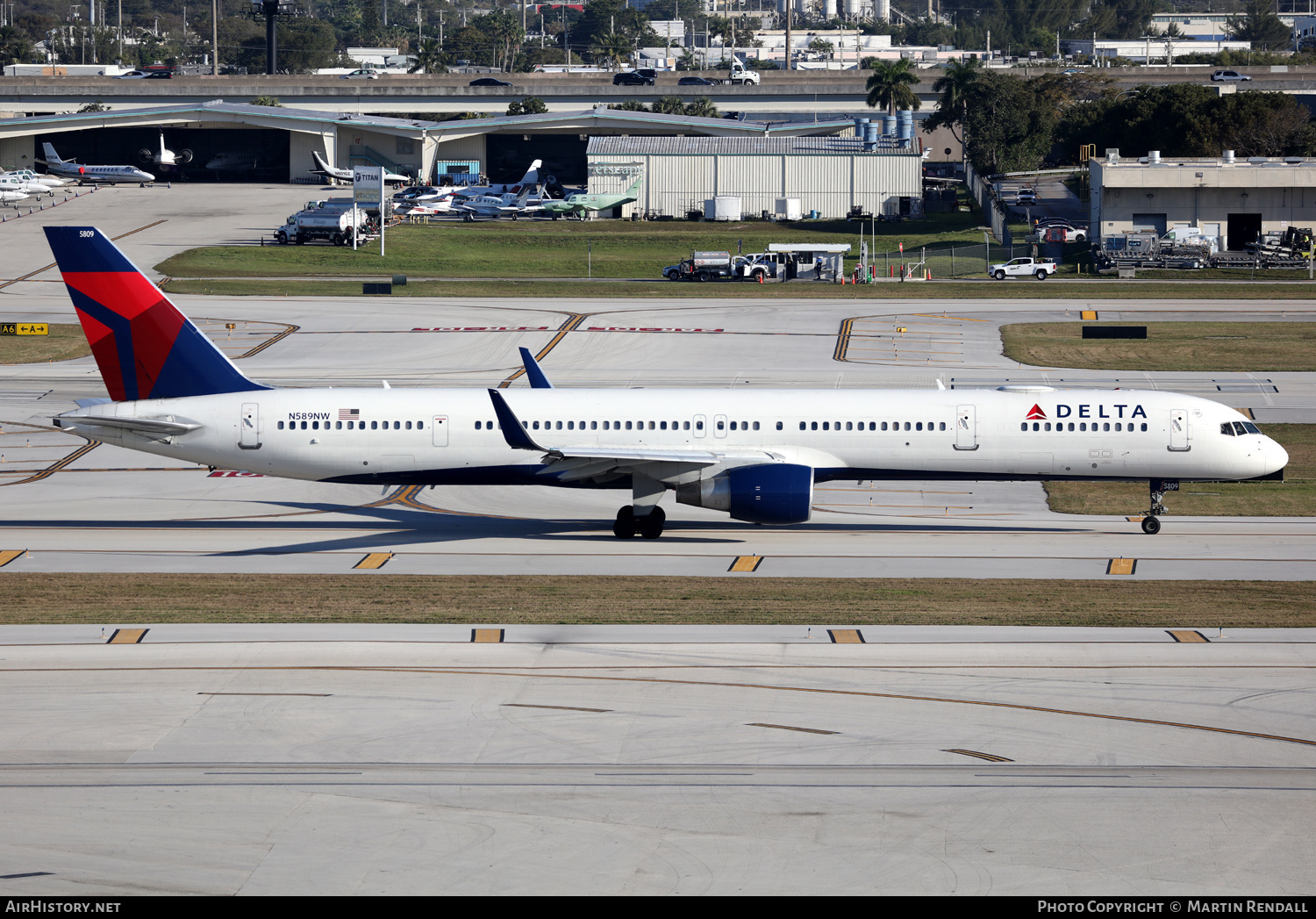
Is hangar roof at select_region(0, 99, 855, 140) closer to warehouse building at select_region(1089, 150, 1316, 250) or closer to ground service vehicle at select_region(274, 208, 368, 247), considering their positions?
ground service vehicle at select_region(274, 208, 368, 247)

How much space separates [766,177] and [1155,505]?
314 feet

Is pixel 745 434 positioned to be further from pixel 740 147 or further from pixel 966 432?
pixel 740 147

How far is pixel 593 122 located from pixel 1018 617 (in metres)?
131

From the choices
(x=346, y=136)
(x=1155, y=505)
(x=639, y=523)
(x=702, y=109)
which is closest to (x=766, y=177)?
(x=346, y=136)

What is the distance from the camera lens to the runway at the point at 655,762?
18094 mm

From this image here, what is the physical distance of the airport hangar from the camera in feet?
496

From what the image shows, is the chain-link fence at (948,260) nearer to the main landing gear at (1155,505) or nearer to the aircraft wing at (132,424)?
the main landing gear at (1155,505)

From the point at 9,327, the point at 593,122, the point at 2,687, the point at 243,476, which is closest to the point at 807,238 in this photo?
the point at 593,122

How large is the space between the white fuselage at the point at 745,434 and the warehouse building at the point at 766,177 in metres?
92.7

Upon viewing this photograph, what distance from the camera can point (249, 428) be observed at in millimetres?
39031

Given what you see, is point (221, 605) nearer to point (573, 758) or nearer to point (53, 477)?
point (573, 758)

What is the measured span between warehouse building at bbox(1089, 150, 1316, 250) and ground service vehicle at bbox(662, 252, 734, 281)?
30150 mm

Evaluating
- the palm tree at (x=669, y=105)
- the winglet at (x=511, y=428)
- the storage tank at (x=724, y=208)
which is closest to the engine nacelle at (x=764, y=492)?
the winglet at (x=511, y=428)

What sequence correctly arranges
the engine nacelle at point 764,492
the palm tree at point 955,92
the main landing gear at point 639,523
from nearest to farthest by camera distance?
1. the engine nacelle at point 764,492
2. the main landing gear at point 639,523
3. the palm tree at point 955,92
